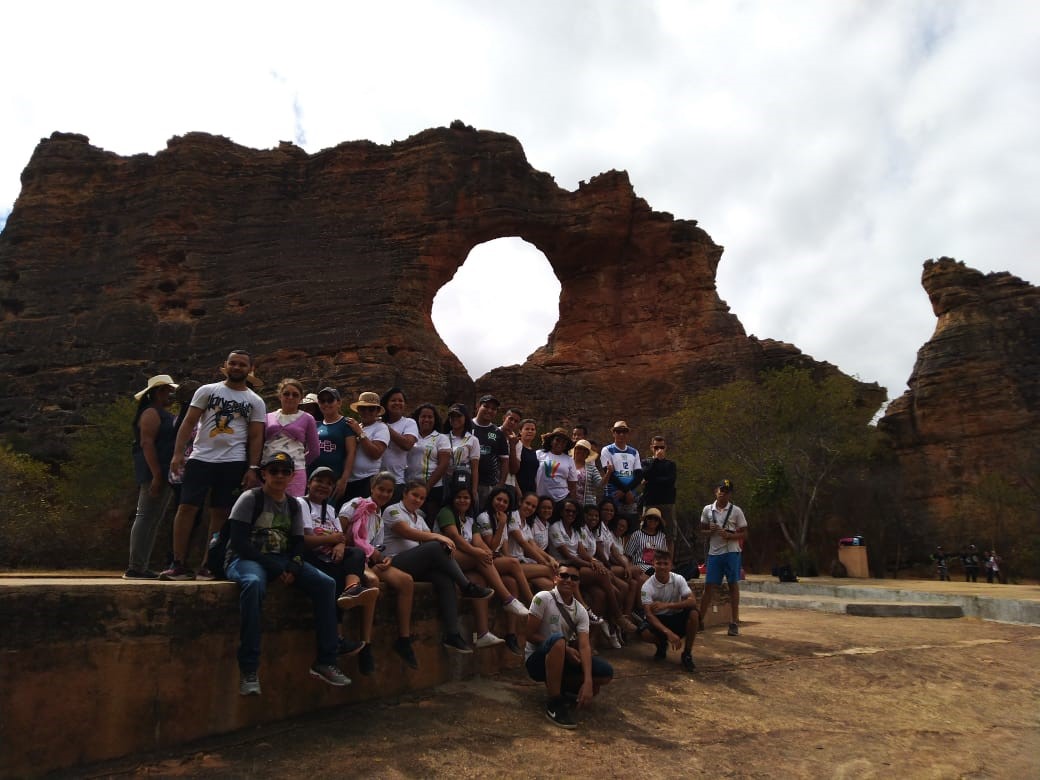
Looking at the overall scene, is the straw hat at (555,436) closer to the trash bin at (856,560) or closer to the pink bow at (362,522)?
the pink bow at (362,522)

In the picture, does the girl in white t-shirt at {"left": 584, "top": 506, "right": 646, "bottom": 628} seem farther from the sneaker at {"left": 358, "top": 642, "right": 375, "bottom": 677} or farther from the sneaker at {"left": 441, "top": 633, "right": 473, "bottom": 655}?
the sneaker at {"left": 358, "top": 642, "right": 375, "bottom": 677}

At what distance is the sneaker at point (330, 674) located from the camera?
13.8ft

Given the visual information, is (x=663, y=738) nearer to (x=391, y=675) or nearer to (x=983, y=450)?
(x=391, y=675)

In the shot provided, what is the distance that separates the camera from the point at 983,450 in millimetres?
29828

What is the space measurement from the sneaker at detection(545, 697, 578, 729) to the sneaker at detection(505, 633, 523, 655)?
1120mm

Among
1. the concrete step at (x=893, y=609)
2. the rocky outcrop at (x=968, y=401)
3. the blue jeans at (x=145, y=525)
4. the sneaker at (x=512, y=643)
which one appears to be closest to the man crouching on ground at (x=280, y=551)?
the blue jeans at (x=145, y=525)

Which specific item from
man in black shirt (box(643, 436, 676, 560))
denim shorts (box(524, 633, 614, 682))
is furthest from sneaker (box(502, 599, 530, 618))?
man in black shirt (box(643, 436, 676, 560))

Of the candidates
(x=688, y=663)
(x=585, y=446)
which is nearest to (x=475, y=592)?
(x=688, y=663)

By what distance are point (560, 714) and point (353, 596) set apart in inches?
64.8

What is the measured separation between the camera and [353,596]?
455 cm

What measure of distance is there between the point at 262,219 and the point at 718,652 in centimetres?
3296

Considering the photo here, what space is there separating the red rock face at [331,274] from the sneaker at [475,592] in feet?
78.1

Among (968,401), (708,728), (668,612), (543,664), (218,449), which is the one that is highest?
(968,401)

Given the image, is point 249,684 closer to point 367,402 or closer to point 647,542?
point 367,402
